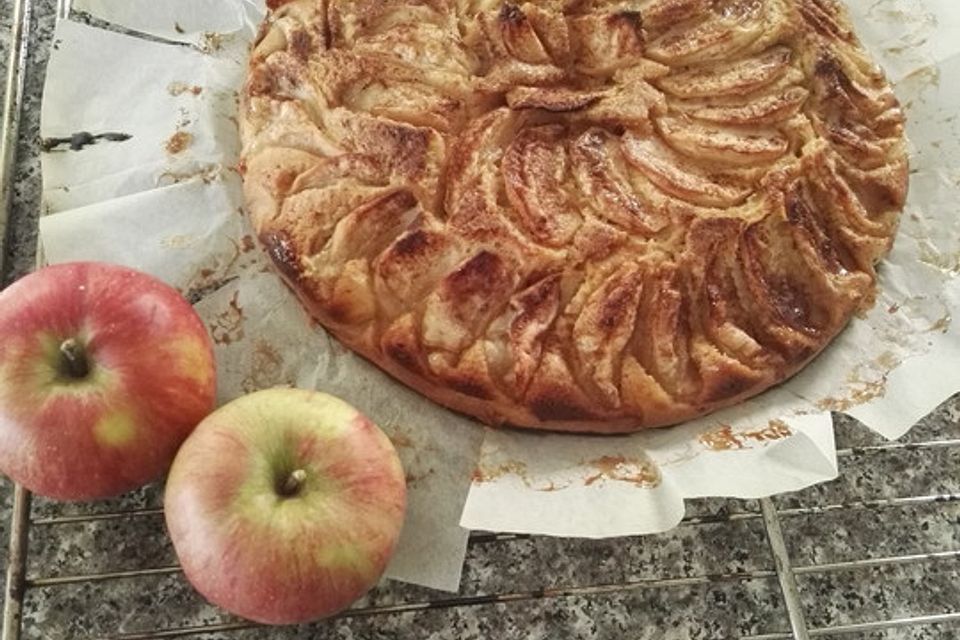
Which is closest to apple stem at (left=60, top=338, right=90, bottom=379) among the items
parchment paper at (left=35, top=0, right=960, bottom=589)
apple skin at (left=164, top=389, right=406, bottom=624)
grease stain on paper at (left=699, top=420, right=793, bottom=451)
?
apple skin at (left=164, top=389, right=406, bottom=624)


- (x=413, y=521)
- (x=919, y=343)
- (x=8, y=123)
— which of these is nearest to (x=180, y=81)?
(x=8, y=123)

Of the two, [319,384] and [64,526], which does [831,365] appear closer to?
[319,384]

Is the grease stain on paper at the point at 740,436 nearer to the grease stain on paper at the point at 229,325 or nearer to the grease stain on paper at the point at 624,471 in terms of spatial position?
the grease stain on paper at the point at 624,471

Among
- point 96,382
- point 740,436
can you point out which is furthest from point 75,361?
point 740,436

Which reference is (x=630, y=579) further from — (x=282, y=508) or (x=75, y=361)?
(x=75, y=361)

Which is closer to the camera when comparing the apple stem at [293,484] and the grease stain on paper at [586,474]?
the apple stem at [293,484]

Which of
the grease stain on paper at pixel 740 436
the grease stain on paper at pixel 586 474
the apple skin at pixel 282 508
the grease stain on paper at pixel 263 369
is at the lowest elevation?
the grease stain on paper at pixel 586 474

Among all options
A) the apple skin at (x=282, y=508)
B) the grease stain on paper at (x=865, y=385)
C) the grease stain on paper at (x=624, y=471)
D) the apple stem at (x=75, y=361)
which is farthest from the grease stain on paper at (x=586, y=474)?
the apple stem at (x=75, y=361)
